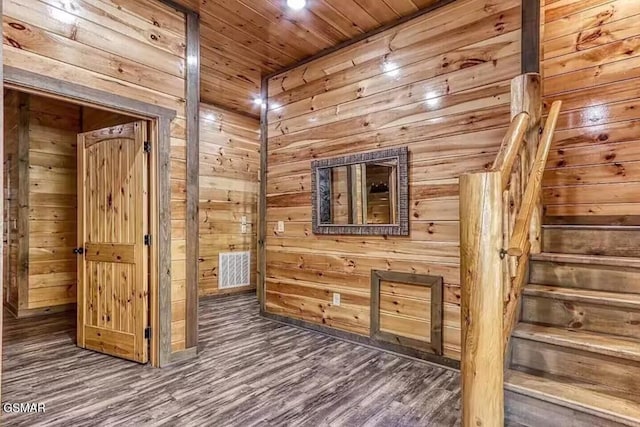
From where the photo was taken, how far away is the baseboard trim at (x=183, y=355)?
295 centimetres

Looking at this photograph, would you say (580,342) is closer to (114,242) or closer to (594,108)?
(594,108)

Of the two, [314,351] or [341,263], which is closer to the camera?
[314,351]

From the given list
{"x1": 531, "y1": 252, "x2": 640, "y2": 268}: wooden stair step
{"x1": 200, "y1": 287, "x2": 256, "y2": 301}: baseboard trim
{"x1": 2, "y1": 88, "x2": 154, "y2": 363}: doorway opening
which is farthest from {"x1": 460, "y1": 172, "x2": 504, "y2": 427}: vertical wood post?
→ {"x1": 200, "y1": 287, "x2": 256, "y2": 301}: baseboard trim

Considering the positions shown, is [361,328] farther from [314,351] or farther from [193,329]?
[193,329]

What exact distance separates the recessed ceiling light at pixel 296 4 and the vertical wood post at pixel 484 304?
7.07 feet

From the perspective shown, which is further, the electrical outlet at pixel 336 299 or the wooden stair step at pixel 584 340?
the electrical outlet at pixel 336 299

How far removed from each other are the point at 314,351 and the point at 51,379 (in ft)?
6.62

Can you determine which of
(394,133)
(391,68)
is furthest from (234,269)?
(391,68)

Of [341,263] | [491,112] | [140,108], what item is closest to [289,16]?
[140,108]

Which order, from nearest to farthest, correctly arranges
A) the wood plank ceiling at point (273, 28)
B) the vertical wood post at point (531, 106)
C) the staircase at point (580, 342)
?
the staircase at point (580, 342) < the vertical wood post at point (531, 106) < the wood plank ceiling at point (273, 28)

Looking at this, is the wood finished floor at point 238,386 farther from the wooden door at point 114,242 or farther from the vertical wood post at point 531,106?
the vertical wood post at point 531,106

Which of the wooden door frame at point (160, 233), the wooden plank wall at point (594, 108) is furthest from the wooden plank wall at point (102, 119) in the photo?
the wooden plank wall at point (594, 108)

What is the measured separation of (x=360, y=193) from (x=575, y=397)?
2.32m

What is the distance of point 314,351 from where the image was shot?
324cm
